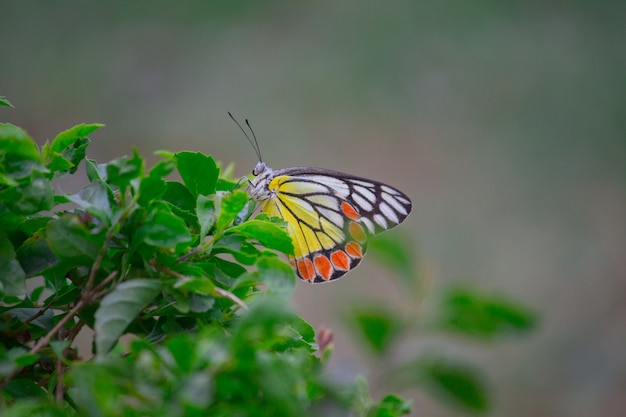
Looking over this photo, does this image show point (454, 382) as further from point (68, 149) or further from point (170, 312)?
point (68, 149)

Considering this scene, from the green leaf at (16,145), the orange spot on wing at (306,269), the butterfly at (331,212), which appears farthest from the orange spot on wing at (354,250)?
the green leaf at (16,145)

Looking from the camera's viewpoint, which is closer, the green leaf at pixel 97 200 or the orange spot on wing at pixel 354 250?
the green leaf at pixel 97 200

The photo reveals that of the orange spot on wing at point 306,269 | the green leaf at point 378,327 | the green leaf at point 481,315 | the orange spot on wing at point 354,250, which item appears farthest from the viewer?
the orange spot on wing at point 354,250

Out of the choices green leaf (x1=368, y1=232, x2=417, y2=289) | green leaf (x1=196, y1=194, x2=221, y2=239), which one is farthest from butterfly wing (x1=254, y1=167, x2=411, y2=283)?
green leaf (x1=368, y1=232, x2=417, y2=289)

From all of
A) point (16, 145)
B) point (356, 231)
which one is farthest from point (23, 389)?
point (356, 231)

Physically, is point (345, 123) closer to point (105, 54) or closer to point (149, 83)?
point (149, 83)

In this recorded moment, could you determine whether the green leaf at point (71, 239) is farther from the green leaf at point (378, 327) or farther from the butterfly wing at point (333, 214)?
the butterfly wing at point (333, 214)

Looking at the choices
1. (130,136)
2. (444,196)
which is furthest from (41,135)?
(444,196)

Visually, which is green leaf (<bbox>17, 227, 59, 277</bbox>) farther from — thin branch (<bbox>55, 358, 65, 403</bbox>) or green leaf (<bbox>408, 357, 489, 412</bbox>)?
green leaf (<bbox>408, 357, 489, 412</bbox>)
